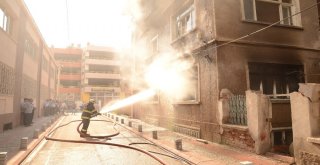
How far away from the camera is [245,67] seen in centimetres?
1005

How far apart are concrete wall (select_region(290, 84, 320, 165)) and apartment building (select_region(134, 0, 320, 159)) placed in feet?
4.39

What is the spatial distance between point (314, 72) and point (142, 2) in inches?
528

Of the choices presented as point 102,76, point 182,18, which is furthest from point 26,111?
point 102,76

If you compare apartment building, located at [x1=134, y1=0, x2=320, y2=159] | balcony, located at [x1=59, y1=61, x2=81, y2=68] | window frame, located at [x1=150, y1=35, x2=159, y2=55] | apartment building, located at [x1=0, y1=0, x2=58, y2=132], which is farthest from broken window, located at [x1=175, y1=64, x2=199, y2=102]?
balcony, located at [x1=59, y1=61, x2=81, y2=68]

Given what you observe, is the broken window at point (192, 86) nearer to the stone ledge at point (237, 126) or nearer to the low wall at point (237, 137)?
the stone ledge at point (237, 126)

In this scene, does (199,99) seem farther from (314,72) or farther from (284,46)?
(314,72)

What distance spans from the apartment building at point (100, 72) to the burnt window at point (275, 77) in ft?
152

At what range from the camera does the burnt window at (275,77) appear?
10453 mm

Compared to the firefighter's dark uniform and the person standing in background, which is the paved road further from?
the person standing in background

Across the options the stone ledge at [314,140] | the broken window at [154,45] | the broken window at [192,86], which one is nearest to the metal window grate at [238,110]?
the broken window at [192,86]

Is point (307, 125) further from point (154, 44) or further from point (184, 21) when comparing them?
point (154, 44)

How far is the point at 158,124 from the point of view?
15953 millimetres

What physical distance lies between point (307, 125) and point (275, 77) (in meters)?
5.19

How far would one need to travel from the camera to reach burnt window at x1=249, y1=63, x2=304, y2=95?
1045cm
